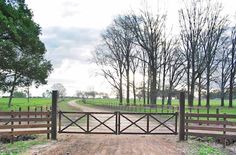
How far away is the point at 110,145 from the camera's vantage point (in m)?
17.9

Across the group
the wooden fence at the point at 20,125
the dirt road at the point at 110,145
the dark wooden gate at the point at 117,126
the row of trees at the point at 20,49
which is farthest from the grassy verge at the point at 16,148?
the row of trees at the point at 20,49

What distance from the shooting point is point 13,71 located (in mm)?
46906

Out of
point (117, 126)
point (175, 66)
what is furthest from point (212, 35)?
point (117, 126)

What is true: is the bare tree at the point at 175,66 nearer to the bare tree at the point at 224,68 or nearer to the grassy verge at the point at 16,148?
the bare tree at the point at 224,68

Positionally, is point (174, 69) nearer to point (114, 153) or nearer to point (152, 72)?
point (152, 72)

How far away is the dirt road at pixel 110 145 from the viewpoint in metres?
15.8

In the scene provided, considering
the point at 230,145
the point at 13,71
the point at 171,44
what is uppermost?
the point at 171,44

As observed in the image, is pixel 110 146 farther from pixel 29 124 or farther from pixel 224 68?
pixel 224 68

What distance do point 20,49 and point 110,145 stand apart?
26404mm

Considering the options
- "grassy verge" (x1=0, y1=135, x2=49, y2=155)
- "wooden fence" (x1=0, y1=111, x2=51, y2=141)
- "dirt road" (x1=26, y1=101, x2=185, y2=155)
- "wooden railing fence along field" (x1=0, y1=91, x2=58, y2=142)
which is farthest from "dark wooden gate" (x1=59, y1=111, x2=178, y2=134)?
"grassy verge" (x1=0, y1=135, x2=49, y2=155)

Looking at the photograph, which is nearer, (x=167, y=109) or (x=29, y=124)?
(x=29, y=124)

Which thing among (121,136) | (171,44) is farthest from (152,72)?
(121,136)

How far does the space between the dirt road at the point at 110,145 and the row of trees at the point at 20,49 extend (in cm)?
1782

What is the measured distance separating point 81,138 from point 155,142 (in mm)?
3821
